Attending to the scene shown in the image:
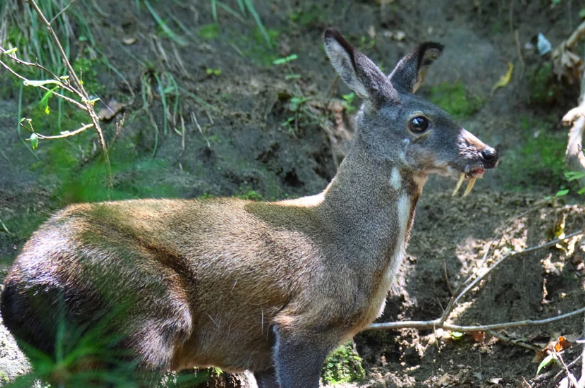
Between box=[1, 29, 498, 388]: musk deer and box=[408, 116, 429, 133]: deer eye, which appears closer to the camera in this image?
box=[1, 29, 498, 388]: musk deer

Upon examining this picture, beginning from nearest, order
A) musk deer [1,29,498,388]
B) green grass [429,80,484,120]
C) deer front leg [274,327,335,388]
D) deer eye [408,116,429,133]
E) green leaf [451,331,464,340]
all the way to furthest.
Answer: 1. musk deer [1,29,498,388]
2. deer front leg [274,327,335,388]
3. deer eye [408,116,429,133]
4. green leaf [451,331,464,340]
5. green grass [429,80,484,120]

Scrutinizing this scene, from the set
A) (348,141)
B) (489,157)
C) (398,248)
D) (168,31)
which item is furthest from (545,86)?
(168,31)

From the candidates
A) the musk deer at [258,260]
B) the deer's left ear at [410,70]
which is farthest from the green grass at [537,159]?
the musk deer at [258,260]

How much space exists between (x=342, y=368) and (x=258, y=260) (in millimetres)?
1773

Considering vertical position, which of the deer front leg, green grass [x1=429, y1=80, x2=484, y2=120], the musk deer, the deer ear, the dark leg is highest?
the deer ear

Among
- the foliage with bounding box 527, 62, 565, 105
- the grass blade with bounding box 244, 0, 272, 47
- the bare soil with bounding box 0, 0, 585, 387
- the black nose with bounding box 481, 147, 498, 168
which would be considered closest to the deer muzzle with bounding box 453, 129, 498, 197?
the black nose with bounding box 481, 147, 498, 168

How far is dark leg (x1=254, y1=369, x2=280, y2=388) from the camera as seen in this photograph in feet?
19.8

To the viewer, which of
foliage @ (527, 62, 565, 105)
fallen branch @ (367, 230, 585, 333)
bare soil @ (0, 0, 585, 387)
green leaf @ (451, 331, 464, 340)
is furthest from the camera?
foliage @ (527, 62, 565, 105)

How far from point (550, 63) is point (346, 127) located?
2.67 m

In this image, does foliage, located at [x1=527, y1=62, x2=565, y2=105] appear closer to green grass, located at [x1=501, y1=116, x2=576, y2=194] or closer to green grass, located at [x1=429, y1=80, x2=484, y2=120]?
green grass, located at [x1=501, y1=116, x2=576, y2=194]

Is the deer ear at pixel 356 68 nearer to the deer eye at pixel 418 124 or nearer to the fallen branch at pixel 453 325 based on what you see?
the deer eye at pixel 418 124

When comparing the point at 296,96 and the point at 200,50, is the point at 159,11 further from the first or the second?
the point at 296,96

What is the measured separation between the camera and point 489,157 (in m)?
6.13

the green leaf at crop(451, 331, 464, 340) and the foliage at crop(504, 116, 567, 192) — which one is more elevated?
the foliage at crop(504, 116, 567, 192)
